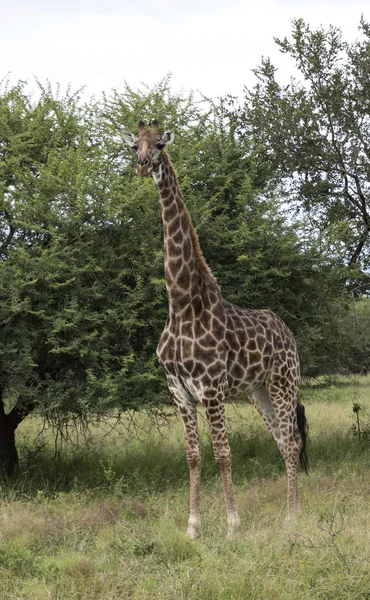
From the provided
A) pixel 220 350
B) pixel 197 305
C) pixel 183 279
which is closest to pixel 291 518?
pixel 220 350

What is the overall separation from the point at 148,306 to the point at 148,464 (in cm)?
266

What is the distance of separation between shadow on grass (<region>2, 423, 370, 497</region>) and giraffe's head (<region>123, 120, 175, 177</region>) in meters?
4.41

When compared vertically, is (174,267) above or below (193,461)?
above

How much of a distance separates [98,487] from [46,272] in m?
3.06

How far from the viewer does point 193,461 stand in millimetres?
7969

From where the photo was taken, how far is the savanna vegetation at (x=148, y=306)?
6805 mm

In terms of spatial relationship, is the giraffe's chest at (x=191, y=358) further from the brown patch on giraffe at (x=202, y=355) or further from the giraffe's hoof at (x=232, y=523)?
the giraffe's hoof at (x=232, y=523)

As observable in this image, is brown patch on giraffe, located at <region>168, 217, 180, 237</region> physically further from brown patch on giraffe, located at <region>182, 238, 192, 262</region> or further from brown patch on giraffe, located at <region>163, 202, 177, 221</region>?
brown patch on giraffe, located at <region>182, 238, 192, 262</region>

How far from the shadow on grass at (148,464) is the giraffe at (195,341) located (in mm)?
2285

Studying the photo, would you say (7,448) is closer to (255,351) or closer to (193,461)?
(193,461)

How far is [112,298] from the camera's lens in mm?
11000

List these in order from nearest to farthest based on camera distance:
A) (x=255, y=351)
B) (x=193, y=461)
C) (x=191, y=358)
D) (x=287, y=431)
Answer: (x=191, y=358) < (x=193, y=461) < (x=255, y=351) < (x=287, y=431)

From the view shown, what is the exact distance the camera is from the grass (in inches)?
228

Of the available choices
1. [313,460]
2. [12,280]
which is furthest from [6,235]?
[313,460]
